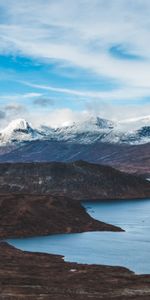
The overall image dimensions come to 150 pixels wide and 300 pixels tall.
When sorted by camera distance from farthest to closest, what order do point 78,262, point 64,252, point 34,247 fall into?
point 34,247, point 64,252, point 78,262

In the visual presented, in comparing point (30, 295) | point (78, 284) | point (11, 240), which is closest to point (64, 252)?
point (11, 240)

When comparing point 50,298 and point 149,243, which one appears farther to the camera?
point 149,243

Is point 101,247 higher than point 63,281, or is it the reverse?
point 101,247

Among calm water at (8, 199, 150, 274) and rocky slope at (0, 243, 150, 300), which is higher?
calm water at (8, 199, 150, 274)

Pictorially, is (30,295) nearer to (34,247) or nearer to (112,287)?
(112,287)

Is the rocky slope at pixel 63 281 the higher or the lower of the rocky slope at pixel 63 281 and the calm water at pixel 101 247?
the lower

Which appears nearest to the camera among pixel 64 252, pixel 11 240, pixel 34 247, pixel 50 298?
pixel 50 298

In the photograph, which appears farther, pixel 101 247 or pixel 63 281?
pixel 101 247

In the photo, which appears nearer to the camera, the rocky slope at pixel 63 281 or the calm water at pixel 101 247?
the rocky slope at pixel 63 281
